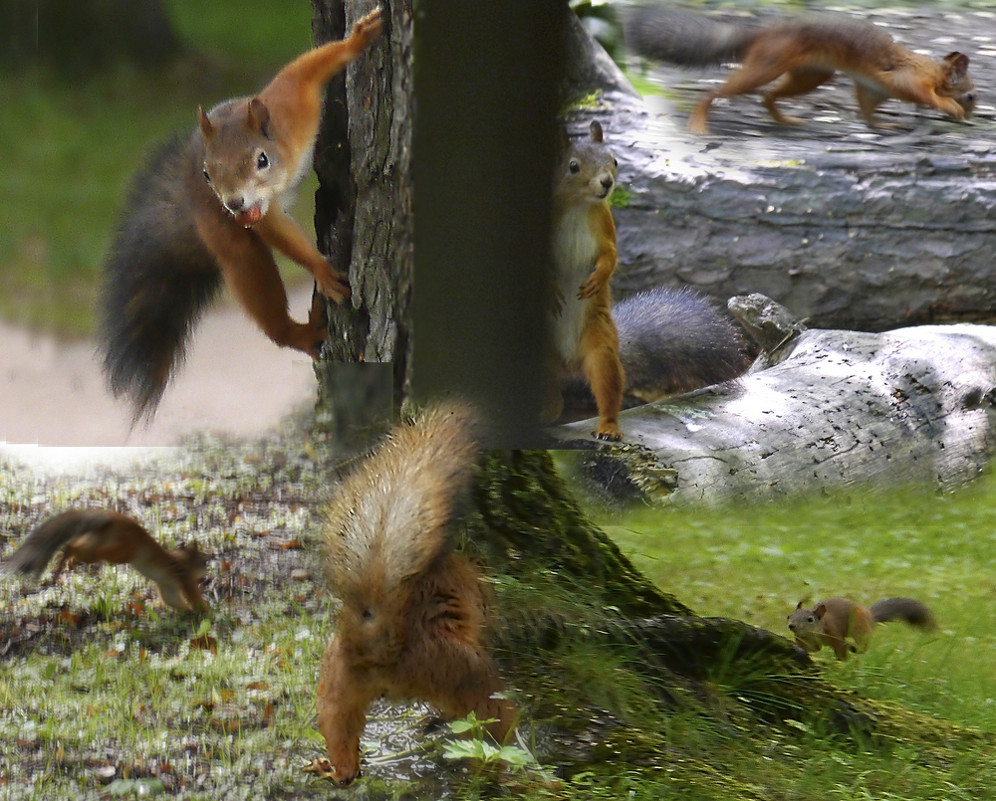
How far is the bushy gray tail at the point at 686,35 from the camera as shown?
12.9ft

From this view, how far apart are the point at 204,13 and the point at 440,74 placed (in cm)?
93

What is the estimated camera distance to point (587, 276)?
3818 mm

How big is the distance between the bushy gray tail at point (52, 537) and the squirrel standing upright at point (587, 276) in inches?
67.6

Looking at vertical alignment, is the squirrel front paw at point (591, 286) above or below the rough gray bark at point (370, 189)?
below

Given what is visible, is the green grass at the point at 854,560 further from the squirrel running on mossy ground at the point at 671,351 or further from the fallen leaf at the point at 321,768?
the fallen leaf at the point at 321,768

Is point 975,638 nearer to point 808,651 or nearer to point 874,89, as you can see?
point 808,651

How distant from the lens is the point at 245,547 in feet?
11.0

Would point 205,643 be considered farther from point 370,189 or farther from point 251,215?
point 370,189

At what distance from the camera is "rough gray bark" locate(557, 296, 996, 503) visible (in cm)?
378

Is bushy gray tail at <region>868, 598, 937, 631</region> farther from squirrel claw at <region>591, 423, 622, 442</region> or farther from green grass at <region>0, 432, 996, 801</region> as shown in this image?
squirrel claw at <region>591, 423, 622, 442</region>

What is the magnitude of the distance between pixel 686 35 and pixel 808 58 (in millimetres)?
491

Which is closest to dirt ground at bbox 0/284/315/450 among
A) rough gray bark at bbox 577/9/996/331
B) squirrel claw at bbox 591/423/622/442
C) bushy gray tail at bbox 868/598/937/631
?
squirrel claw at bbox 591/423/622/442

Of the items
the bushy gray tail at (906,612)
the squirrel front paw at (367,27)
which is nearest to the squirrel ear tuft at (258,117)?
the squirrel front paw at (367,27)

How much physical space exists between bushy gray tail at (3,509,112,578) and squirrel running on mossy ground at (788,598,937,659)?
2.23 meters
